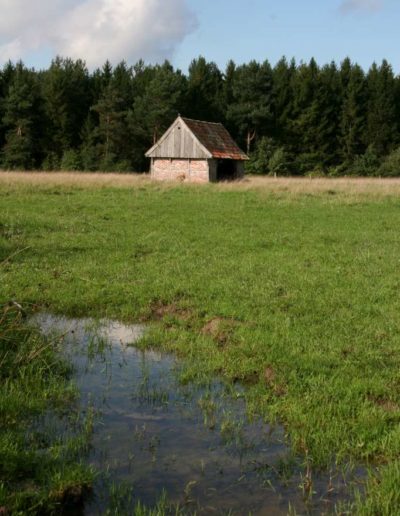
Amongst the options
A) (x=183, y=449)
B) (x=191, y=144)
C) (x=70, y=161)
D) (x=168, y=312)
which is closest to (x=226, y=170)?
(x=191, y=144)

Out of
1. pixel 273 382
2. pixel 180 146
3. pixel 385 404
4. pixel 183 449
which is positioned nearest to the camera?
pixel 183 449

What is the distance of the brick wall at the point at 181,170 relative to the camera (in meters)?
44.3

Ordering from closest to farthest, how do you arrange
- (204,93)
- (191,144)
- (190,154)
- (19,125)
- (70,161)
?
(190,154) → (191,144) → (70,161) → (19,125) → (204,93)

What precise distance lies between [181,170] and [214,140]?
430cm

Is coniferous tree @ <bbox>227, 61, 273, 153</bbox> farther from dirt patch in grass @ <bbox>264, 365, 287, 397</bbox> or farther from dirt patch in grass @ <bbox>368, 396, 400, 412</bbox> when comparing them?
dirt patch in grass @ <bbox>368, 396, 400, 412</bbox>

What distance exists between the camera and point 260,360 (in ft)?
23.7

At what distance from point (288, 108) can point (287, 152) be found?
6402 mm

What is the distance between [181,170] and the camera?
4559 cm

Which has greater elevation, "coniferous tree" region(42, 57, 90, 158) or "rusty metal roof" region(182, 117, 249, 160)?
"coniferous tree" region(42, 57, 90, 158)

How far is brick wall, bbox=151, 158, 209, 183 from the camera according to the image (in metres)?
44.3

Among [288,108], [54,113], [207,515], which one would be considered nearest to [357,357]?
[207,515]

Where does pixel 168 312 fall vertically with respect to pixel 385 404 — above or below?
above

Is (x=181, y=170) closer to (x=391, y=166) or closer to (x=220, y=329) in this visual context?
(x=391, y=166)

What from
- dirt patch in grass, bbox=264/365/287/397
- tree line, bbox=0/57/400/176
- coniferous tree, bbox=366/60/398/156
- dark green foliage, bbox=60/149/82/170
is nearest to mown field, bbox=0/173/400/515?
dirt patch in grass, bbox=264/365/287/397
